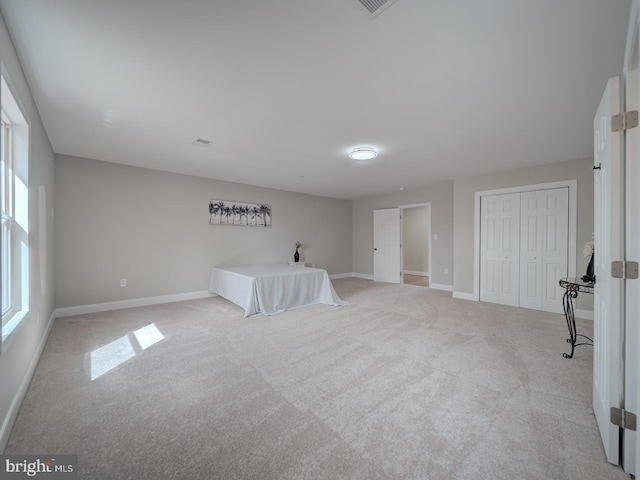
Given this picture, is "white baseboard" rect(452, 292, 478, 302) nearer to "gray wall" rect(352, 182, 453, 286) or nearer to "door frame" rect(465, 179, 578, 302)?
"door frame" rect(465, 179, 578, 302)

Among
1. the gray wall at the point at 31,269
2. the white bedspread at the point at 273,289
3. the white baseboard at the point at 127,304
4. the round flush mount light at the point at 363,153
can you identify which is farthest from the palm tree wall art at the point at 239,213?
the round flush mount light at the point at 363,153

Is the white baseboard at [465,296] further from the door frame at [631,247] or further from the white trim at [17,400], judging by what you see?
the white trim at [17,400]

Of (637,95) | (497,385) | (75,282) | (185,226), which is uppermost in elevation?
(637,95)

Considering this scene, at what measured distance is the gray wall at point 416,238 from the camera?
8.44m

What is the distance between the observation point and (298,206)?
671 cm

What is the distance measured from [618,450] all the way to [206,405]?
2.36 metres

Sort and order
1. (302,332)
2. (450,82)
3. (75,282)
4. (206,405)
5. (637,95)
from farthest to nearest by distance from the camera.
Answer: (75,282) → (302,332) → (450,82) → (206,405) → (637,95)

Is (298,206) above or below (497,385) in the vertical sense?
above

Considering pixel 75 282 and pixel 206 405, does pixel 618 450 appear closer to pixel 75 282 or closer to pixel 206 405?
pixel 206 405

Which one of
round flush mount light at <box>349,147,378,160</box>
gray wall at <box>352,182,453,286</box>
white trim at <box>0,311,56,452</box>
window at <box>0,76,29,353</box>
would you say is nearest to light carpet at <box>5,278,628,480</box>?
white trim at <box>0,311,56,452</box>

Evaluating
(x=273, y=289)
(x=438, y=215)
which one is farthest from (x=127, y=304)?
(x=438, y=215)

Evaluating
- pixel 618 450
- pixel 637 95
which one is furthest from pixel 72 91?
pixel 618 450

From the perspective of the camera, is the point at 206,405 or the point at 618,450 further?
the point at 206,405

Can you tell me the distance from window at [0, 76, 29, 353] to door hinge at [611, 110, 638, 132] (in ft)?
11.7
